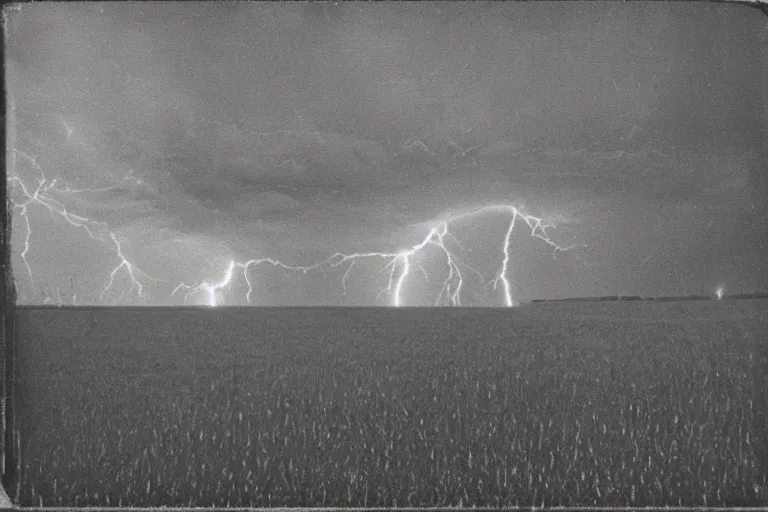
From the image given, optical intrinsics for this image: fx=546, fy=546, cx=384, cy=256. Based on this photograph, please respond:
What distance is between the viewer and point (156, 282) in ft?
12.1

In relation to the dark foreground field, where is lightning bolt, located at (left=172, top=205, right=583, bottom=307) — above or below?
above

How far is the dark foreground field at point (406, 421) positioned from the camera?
6.57 ft

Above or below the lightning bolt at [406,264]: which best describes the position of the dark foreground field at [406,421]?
below

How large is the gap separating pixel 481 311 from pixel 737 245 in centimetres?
176

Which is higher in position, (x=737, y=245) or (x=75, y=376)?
(x=737, y=245)

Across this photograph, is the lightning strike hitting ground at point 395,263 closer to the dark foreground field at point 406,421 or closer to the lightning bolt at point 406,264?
the lightning bolt at point 406,264

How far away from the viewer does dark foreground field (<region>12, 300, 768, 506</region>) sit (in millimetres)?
2002

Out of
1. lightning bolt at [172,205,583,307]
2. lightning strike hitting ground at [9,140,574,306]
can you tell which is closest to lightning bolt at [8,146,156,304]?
lightning strike hitting ground at [9,140,574,306]

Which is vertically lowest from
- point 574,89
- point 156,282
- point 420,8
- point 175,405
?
point 175,405

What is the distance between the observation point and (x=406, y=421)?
238 cm

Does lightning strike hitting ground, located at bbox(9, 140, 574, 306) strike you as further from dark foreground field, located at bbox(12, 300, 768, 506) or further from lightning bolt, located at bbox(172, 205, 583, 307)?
dark foreground field, located at bbox(12, 300, 768, 506)

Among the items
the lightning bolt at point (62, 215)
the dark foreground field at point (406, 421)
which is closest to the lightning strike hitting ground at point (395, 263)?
the lightning bolt at point (62, 215)

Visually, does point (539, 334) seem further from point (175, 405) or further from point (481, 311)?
point (175, 405)

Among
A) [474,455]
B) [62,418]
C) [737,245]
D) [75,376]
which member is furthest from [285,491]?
[737,245]
